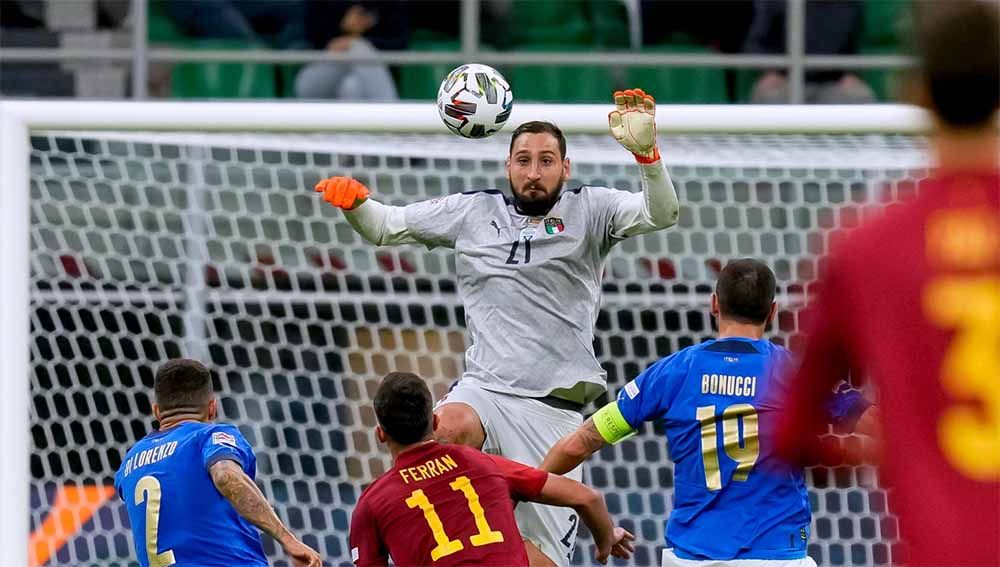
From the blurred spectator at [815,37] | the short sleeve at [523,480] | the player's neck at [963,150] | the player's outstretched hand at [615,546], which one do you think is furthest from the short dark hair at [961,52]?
the blurred spectator at [815,37]

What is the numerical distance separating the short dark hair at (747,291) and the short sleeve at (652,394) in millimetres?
224

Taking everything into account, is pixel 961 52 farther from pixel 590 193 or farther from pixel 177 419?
pixel 177 419

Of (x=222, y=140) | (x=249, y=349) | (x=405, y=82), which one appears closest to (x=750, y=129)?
(x=222, y=140)

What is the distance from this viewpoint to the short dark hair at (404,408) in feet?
15.0

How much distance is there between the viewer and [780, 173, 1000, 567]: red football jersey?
2055 millimetres

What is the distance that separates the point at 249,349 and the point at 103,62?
341 centimetres

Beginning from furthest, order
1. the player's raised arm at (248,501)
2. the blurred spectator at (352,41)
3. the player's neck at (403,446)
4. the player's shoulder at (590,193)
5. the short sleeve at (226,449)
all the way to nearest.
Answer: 1. the blurred spectator at (352,41)
2. the player's shoulder at (590,193)
3. the short sleeve at (226,449)
4. the player's raised arm at (248,501)
5. the player's neck at (403,446)

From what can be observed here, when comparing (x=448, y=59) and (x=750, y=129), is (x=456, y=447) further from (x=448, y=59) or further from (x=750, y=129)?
(x=448, y=59)

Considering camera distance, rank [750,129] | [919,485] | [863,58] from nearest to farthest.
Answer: [919,485], [750,129], [863,58]

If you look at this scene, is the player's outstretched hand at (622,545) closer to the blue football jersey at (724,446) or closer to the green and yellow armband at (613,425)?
the blue football jersey at (724,446)

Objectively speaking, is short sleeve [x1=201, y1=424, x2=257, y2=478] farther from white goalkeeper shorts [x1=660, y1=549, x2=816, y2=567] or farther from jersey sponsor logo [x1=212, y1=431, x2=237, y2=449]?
white goalkeeper shorts [x1=660, y1=549, x2=816, y2=567]

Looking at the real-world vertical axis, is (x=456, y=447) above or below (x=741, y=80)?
below

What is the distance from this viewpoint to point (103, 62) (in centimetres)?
1055

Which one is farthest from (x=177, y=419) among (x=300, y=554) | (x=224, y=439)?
(x=300, y=554)
